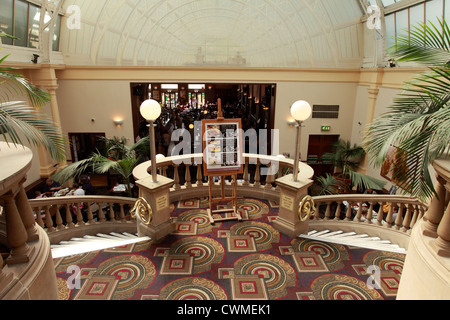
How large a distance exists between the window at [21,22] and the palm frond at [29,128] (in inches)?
284

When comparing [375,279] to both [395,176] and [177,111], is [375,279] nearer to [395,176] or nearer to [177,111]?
[395,176]

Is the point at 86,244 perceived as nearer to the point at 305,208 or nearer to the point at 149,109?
the point at 149,109

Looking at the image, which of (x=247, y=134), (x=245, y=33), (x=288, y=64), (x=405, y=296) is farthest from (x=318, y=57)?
(x=405, y=296)

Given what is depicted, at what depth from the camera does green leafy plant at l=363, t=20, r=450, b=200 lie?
214 centimetres

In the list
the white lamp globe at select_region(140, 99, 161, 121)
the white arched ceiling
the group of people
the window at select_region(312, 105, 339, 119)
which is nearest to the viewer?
the white lamp globe at select_region(140, 99, 161, 121)

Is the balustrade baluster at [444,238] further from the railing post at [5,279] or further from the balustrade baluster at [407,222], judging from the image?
the railing post at [5,279]

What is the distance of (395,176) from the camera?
95.3 inches

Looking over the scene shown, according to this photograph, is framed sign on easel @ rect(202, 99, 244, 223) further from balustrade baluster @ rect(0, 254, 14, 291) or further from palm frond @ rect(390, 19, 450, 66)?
balustrade baluster @ rect(0, 254, 14, 291)

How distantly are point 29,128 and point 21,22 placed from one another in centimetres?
937

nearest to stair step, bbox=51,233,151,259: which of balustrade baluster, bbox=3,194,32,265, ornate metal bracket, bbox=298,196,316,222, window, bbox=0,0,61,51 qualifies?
balustrade baluster, bbox=3,194,32,265

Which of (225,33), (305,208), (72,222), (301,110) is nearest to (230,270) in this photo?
(305,208)

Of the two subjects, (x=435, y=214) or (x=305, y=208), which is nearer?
(x=435, y=214)

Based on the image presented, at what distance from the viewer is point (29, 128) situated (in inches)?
92.2

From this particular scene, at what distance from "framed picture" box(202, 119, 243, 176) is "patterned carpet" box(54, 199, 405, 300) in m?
1.04
